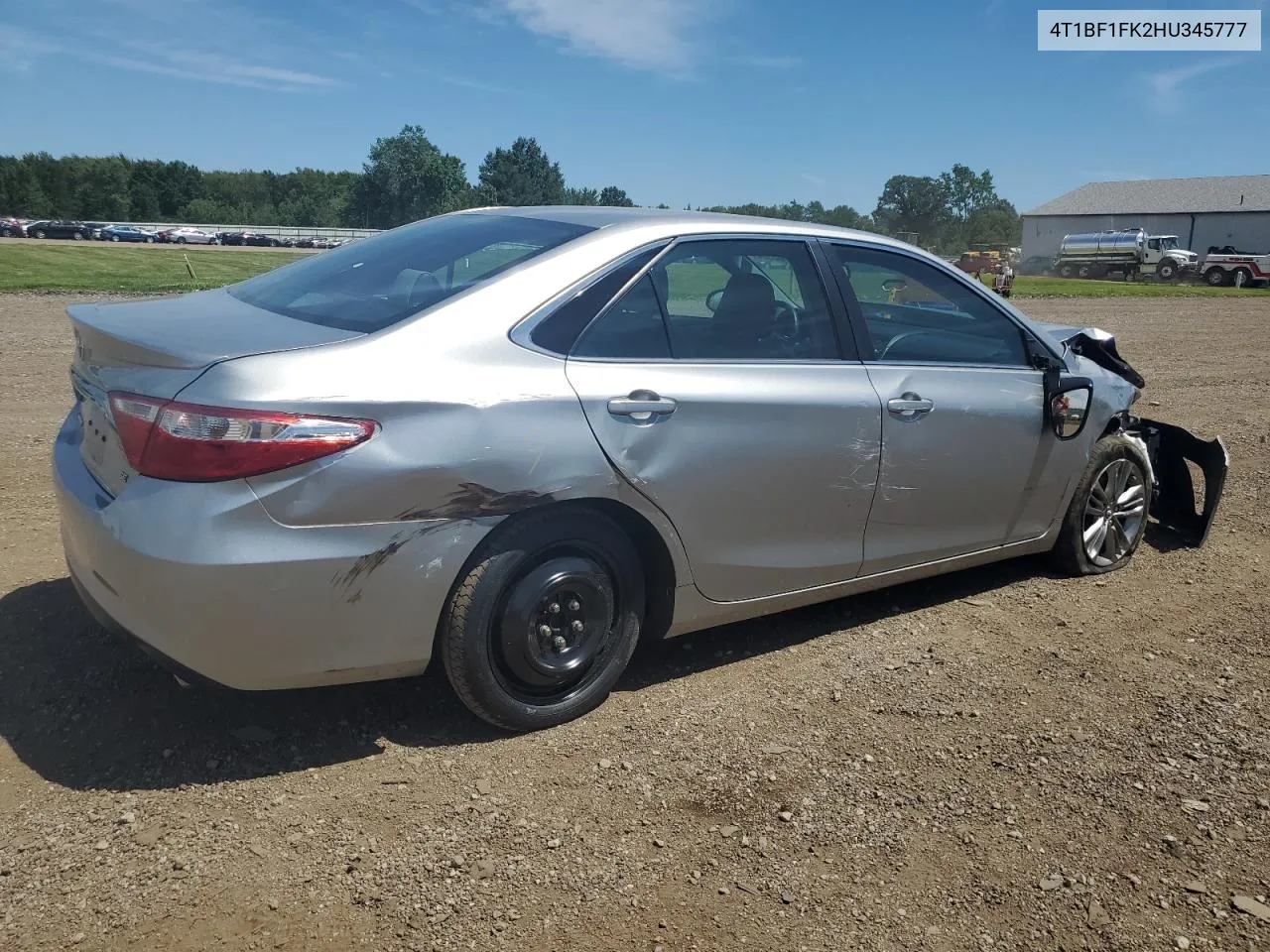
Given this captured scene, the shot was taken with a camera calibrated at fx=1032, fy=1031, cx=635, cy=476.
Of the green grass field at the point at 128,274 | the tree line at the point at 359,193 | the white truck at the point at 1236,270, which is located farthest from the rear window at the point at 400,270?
the tree line at the point at 359,193

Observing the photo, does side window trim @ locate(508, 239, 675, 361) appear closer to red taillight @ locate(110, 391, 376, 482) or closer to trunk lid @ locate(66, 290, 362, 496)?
trunk lid @ locate(66, 290, 362, 496)

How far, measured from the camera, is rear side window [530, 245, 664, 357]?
3230 millimetres

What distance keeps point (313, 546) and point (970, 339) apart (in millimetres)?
2975

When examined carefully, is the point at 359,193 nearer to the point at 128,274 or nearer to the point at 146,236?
the point at 146,236

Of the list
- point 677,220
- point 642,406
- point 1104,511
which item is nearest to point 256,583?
point 642,406

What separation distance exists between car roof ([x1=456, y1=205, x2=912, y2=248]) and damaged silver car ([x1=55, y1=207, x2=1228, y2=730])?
0.9 inches

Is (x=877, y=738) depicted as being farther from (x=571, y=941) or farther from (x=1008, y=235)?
(x=1008, y=235)

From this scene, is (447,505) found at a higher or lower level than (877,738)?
higher

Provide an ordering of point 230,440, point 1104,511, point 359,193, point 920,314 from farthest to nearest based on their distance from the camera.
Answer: point 359,193 → point 1104,511 → point 920,314 → point 230,440

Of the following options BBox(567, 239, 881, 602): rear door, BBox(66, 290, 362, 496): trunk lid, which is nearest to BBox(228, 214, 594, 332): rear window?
BBox(66, 290, 362, 496): trunk lid

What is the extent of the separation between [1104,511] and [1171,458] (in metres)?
0.95

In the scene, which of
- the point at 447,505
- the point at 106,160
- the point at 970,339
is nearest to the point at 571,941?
the point at 447,505

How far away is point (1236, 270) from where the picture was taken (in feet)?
151

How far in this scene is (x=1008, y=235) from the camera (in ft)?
322
